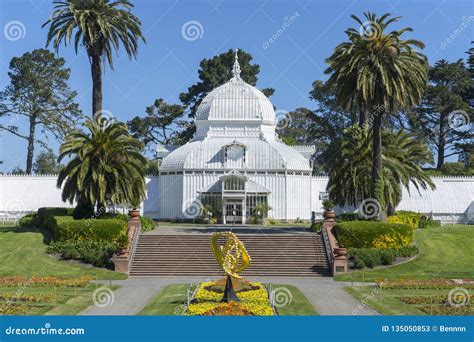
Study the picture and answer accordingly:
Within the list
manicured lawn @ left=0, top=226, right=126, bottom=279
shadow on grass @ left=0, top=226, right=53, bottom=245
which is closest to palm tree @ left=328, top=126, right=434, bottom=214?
manicured lawn @ left=0, top=226, right=126, bottom=279

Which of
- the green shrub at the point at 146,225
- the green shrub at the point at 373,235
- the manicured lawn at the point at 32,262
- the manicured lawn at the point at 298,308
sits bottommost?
the manicured lawn at the point at 298,308

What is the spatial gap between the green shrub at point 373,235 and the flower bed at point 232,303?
1189 centimetres

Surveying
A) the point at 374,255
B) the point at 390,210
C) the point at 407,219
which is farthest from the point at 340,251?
the point at 390,210

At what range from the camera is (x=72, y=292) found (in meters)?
30.8

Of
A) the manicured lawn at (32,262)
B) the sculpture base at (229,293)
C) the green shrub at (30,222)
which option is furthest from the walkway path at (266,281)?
the green shrub at (30,222)

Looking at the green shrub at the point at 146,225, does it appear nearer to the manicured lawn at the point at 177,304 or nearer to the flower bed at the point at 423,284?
the manicured lawn at the point at 177,304

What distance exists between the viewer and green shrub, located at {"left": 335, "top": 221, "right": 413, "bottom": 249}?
41250mm

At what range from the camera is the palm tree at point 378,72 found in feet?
137

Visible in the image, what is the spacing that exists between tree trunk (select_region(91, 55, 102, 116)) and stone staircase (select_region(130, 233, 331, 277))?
9449 millimetres

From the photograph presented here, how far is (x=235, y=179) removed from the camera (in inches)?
2375

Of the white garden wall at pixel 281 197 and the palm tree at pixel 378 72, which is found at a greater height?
the palm tree at pixel 378 72

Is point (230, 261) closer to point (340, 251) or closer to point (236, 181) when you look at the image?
point (340, 251)

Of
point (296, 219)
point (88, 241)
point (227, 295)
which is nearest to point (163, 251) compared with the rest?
point (88, 241)

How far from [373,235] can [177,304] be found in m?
17.3
